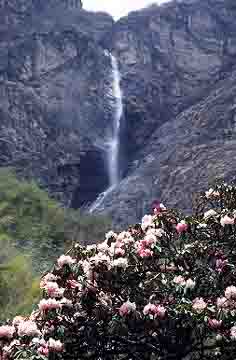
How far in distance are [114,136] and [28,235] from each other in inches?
885

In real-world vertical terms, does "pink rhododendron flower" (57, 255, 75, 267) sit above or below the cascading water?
below

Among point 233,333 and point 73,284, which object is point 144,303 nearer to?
point 73,284

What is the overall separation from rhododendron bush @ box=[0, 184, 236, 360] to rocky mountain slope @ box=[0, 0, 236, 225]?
2176 cm

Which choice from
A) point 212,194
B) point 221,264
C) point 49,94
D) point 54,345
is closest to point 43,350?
point 54,345

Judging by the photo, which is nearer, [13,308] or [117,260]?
[117,260]

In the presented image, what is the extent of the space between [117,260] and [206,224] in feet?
3.45

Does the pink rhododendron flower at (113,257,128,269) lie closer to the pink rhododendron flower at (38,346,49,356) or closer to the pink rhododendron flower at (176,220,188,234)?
the pink rhododendron flower at (176,220,188,234)

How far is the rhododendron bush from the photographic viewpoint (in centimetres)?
503

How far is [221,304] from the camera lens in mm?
5062

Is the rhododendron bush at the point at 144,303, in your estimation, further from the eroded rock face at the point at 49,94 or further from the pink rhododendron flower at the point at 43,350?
the eroded rock face at the point at 49,94

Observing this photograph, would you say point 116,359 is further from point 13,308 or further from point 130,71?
point 130,71

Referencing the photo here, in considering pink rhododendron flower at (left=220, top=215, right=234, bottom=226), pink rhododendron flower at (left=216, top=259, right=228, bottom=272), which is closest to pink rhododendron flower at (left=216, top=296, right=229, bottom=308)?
pink rhododendron flower at (left=216, top=259, right=228, bottom=272)

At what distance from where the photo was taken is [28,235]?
19.3 meters

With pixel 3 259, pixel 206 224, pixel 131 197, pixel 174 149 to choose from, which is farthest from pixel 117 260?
pixel 174 149
